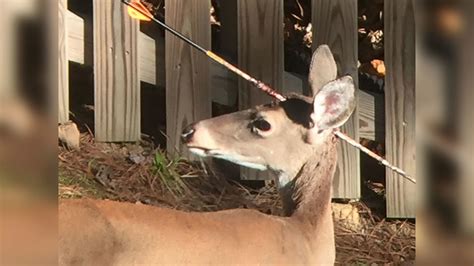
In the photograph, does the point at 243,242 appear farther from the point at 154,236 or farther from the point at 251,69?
the point at 251,69

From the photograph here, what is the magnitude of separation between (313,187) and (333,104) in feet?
1.14

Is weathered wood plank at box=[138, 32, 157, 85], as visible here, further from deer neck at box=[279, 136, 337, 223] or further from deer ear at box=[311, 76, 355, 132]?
deer ear at box=[311, 76, 355, 132]

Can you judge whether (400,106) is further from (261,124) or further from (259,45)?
(261,124)

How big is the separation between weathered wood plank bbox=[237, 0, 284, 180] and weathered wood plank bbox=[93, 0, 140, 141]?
0.54 metres

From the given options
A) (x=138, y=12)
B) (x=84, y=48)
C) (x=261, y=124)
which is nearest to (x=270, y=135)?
(x=261, y=124)

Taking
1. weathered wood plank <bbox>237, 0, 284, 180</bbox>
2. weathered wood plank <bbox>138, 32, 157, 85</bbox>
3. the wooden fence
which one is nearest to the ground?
the wooden fence

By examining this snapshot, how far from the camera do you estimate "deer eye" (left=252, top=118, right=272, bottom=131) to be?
359 centimetres

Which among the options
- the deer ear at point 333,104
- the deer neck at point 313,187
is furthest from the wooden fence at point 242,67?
the deer ear at point 333,104

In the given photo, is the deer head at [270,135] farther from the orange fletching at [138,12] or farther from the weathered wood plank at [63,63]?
→ the weathered wood plank at [63,63]

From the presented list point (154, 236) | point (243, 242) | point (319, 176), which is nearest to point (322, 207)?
point (319, 176)

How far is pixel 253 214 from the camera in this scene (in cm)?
317

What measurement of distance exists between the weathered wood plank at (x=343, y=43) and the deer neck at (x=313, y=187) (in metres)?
0.96

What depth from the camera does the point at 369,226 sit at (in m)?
4.70

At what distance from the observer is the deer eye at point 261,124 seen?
359 cm
